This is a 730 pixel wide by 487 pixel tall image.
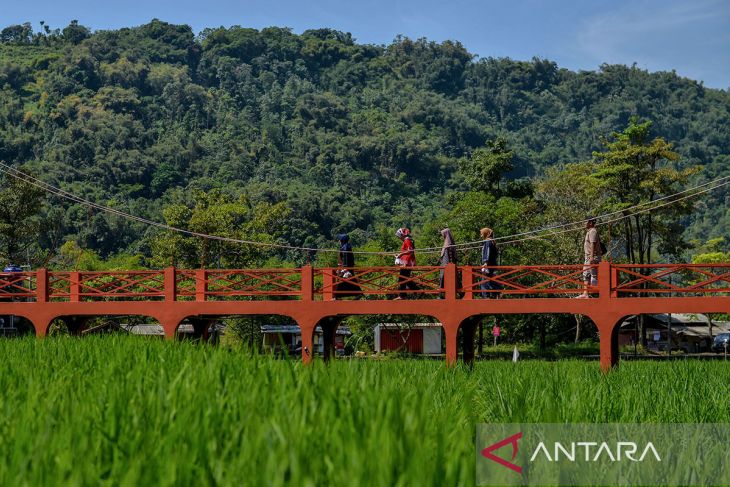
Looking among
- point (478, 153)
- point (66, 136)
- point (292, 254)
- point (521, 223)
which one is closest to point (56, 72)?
point (66, 136)

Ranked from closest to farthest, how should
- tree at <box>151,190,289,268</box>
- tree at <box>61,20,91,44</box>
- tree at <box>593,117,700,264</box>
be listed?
tree at <box>593,117,700,264</box>
tree at <box>151,190,289,268</box>
tree at <box>61,20,91,44</box>

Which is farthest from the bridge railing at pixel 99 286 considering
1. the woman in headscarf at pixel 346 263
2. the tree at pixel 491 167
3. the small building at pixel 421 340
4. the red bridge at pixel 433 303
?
the tree at pixel 491 167

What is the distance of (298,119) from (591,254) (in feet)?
396

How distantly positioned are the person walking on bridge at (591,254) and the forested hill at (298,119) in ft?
124

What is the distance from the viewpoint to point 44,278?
21.0 m

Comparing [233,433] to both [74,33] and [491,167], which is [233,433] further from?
[74,33]

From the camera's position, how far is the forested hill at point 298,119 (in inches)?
3954

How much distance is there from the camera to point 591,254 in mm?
16562

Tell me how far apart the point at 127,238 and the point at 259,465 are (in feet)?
255

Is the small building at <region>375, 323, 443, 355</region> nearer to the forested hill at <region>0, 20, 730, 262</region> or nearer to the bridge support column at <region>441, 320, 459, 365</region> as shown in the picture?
the forested hill at <region>0, 20, 730, 262</region>

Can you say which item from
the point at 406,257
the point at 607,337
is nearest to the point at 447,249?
the point at 406,257

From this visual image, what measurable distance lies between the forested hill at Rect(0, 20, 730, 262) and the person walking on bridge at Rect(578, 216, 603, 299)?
3782cm

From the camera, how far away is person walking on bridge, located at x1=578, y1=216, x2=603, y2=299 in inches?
615

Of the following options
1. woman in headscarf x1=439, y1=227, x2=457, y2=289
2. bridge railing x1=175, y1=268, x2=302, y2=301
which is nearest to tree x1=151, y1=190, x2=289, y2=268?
bridge railing x1=175, y1=268, x2=302, y2=301
